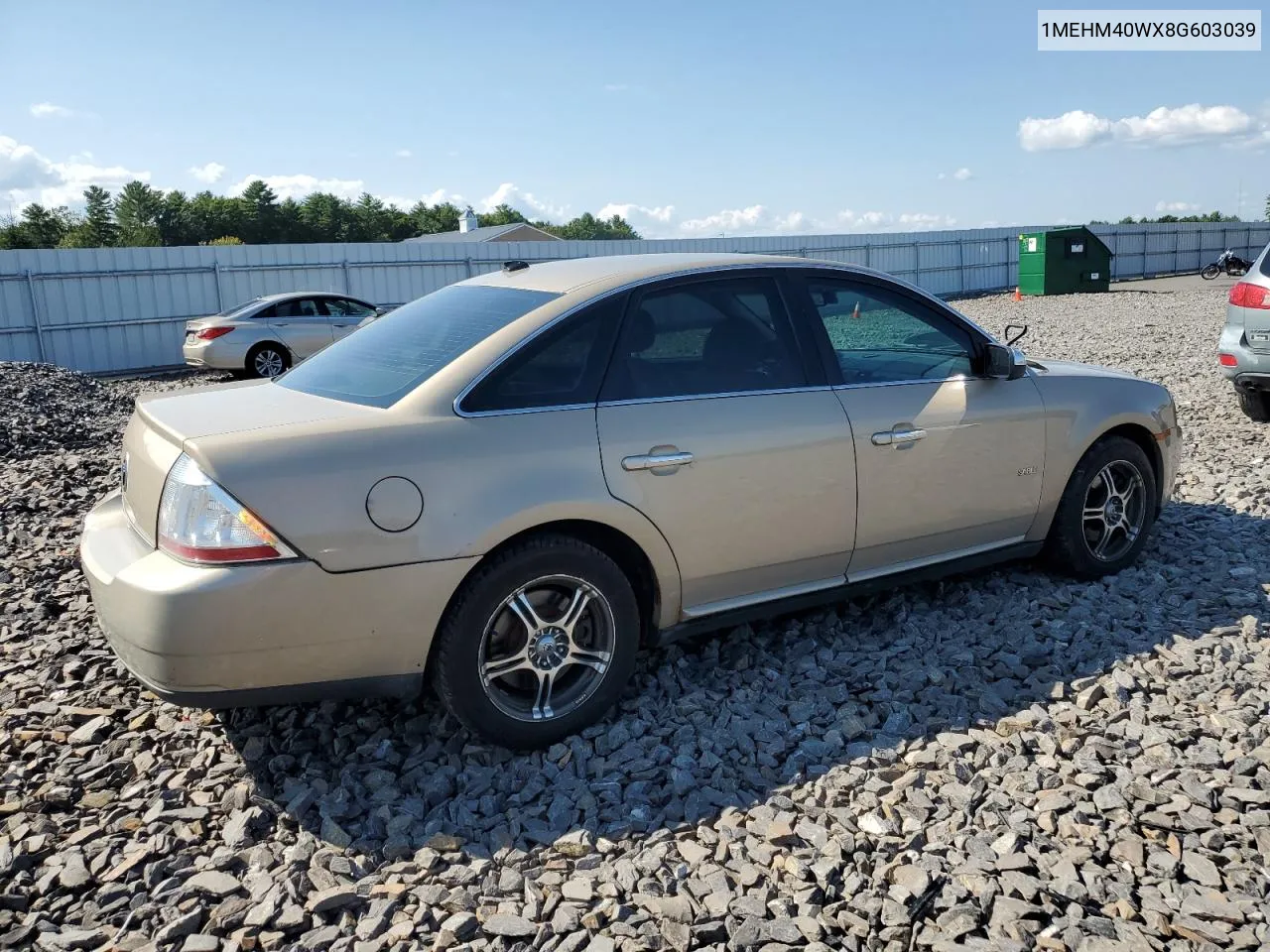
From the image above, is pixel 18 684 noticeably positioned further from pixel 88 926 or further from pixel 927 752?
pixel 927 752

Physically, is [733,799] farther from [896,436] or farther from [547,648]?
[896,436]

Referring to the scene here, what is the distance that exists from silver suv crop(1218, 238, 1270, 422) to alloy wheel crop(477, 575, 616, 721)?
7.08m

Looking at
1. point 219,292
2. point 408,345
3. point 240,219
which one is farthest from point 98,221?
point 408,345

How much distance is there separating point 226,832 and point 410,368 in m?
1.59

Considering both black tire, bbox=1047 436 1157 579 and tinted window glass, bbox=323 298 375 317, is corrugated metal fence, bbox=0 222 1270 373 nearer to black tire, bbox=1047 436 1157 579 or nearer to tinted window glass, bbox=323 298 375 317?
tinted window glass, bbox=323 298 375 317

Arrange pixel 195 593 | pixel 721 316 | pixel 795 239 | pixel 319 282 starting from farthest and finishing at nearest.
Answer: pixel 795 239 < pixel 319 282 < pixel 721 316 < pixel 195 593

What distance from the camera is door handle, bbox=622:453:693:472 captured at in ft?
11.6

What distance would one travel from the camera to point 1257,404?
900 cm

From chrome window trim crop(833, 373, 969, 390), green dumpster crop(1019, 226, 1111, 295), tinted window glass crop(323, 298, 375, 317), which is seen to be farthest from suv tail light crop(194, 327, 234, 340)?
green dumpster crop(1019, 226, 1111, 295)

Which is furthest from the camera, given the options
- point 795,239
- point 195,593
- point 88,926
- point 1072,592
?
point 795,239

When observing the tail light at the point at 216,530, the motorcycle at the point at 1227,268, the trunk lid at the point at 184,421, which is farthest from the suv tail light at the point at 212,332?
the motorcycle at the point at 1227,268

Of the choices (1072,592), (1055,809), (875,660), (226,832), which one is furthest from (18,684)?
(1072,592)

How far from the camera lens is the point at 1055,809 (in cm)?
310

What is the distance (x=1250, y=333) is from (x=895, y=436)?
5815 millimetres
